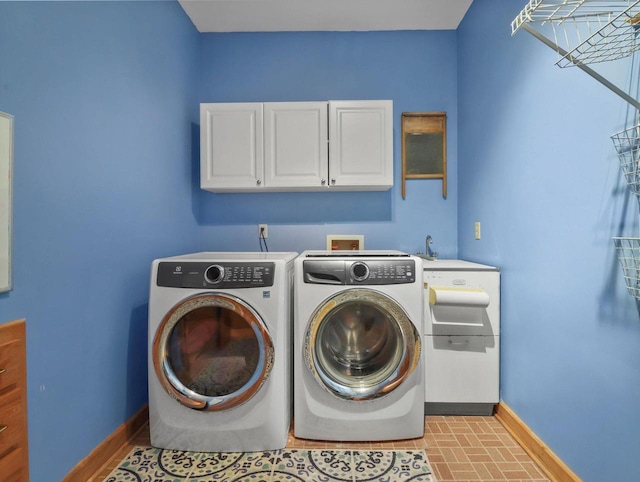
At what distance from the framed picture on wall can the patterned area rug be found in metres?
1.05

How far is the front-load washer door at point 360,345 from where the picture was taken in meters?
1.65

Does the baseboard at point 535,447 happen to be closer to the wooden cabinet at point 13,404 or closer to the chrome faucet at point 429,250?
the chrome faucet at point 429,250

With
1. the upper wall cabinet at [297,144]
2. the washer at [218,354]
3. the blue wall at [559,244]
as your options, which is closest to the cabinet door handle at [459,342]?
the blue wall at [559,244]

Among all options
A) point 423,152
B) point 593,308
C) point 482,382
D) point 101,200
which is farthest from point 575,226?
point 101,200

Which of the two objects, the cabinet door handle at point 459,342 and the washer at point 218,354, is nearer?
the washer at point 218,354

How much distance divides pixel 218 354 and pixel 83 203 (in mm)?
938

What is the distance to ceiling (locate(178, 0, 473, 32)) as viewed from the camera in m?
2.34

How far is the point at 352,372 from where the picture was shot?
1759 millimetres

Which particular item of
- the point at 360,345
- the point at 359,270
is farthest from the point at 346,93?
the point at 360,345

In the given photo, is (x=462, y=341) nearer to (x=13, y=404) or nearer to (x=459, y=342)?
(x=459, y=342)

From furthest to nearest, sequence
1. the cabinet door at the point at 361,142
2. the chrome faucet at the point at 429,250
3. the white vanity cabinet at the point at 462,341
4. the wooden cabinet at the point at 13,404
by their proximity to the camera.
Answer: the chrome faucet at the point at 429,250, the cabinet door at the point at 361,142, the white vanity cabinet at the point at 462,341, the wooden cabinet at the point at 13,404

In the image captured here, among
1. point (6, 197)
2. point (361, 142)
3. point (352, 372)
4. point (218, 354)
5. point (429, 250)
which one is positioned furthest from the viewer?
point (429, 250)

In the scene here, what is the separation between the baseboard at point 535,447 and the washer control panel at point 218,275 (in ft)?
4.99

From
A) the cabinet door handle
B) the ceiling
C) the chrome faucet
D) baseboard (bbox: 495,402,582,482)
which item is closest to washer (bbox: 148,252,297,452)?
the cabinet door handle
